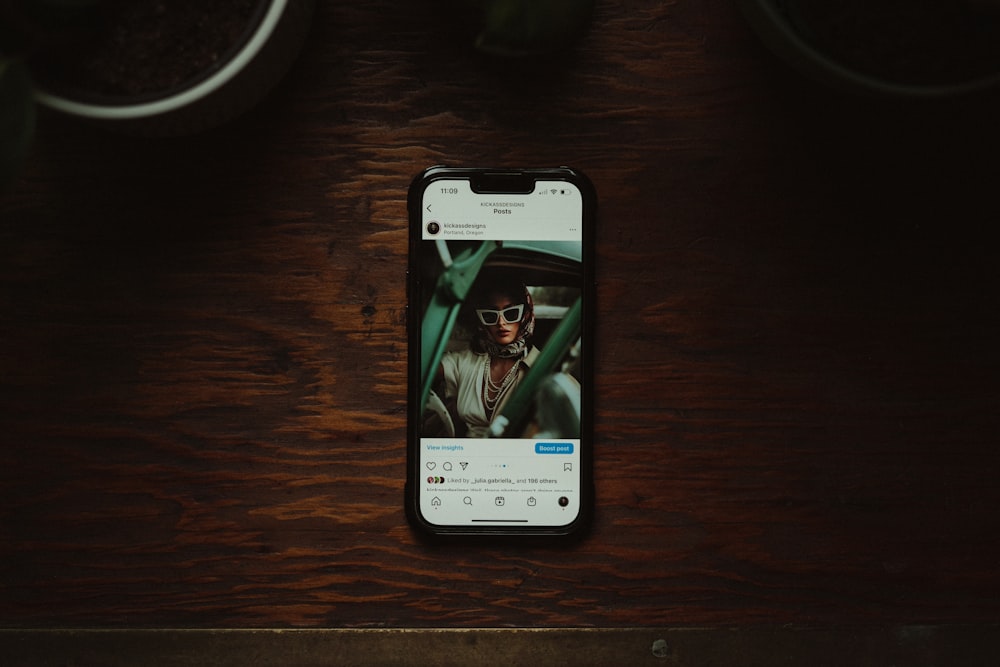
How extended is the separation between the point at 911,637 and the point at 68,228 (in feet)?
1.83

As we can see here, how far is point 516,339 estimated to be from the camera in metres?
0.47

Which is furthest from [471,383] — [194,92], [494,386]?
[194,92]

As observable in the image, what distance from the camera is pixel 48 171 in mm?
456

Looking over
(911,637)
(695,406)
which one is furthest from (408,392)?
(911,637)

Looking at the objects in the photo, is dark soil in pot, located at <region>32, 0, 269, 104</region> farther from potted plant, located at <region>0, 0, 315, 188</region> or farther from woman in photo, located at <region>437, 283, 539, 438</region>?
woman in photo, located at <region>437, 283, 539, 438</region>

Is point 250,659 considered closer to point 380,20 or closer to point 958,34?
point 380,20

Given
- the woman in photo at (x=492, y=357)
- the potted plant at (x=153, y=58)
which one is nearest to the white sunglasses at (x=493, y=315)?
the woman in photo at (x=492, y=357)

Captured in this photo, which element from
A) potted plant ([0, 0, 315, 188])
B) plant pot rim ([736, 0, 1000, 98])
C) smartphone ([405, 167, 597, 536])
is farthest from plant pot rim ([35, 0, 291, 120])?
plant pot rim ([736, 0, 1000, 98])

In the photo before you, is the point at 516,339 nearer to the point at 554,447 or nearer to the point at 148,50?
the point at 554,447

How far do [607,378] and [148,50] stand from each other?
298 millimetres

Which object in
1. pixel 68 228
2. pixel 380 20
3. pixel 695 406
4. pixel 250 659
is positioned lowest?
pixel 250 659

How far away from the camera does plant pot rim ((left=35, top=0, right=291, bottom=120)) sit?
0.36 meters

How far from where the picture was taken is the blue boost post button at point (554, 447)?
1.55ft

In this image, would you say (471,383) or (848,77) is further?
(471,383)
